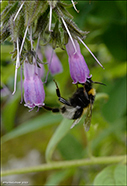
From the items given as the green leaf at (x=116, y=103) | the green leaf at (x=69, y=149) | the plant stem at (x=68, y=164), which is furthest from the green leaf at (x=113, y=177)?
the green leaf at (x=69, y=149)

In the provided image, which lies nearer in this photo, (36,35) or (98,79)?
(36,35)

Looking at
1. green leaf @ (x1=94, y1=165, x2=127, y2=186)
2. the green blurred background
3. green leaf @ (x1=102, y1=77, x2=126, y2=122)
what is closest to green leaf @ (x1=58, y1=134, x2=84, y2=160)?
the green blurred background

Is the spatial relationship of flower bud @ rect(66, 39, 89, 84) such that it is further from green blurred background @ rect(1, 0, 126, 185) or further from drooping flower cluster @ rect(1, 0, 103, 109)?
green blurred background @ rect(1, 0, 126, 185)

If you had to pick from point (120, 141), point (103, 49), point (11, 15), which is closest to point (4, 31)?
point (11, 15)

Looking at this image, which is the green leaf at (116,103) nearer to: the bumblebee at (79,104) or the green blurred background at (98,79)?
the green blurred background at (98,79)

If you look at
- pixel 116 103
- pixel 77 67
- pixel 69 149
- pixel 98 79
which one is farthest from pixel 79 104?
Result: pixel 69 149

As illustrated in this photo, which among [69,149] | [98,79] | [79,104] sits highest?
[79,104]

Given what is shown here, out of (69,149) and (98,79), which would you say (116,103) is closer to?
(98,79)

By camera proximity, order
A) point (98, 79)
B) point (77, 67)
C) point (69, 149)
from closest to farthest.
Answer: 1. point (77, 67)
2. point (98, 79)
3. point (69, 149)
